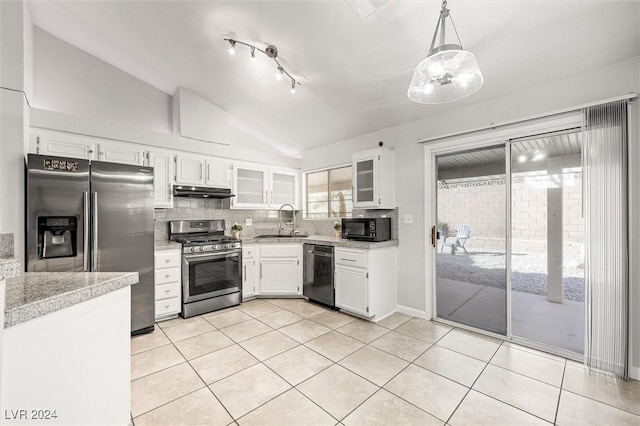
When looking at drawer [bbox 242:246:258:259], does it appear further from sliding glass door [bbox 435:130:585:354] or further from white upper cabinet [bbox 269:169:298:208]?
sliding glass door [bbox 435:130:585:354]

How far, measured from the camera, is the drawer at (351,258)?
325cm

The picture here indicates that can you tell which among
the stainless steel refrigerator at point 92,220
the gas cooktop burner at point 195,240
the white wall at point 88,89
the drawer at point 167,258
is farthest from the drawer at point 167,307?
the white wall at point 88,89

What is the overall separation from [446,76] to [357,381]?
7.38 ft

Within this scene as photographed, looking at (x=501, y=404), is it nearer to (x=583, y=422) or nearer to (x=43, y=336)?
(x=583, y=422)

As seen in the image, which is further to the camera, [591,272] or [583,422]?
[591,272]

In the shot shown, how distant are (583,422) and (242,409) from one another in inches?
85.8

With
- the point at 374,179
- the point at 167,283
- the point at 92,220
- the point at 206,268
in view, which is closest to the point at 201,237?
the point at 206,268

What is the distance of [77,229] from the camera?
8.00ft

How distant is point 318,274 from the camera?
12.4 feet

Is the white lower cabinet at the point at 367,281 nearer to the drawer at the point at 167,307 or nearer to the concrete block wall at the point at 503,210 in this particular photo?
the concrete block wall at the point at 503,210

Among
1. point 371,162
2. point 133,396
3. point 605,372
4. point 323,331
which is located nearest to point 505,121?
point 371,162

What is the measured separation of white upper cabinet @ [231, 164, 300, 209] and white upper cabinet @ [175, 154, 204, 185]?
0.50 metres

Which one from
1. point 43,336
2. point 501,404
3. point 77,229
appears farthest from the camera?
point 77,229

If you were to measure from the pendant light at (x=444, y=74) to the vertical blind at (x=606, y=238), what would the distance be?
1.46 metres
